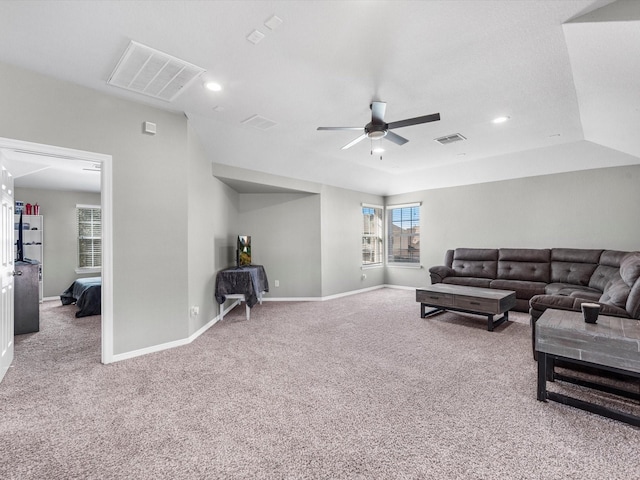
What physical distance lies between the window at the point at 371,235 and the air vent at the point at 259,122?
384 centimetres

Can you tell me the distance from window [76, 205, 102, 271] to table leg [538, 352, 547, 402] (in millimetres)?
7813

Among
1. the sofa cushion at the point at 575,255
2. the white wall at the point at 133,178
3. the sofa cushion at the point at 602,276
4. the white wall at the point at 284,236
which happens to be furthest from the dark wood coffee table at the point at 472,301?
the white wall at the point at 133,178

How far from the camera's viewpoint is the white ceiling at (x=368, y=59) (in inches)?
75.0

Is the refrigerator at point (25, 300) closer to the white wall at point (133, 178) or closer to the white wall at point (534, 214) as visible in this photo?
the white wall at point (133, 178)

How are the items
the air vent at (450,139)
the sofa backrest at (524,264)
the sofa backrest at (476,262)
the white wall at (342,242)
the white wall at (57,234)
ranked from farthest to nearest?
1. the white wall at (342,242)
2. the white wall at (57,234)
3. the sofa backrest at (476,262)
4. the sofa backrest at (524,264)
5. the air vent at (450,139)

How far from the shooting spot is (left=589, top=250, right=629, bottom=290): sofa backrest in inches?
164

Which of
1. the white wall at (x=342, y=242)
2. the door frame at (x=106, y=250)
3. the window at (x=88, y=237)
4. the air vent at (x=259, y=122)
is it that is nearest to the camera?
the door frame at (x=106, y=250)

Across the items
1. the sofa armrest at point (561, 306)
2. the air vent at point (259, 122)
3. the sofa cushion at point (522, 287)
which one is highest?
the air vent at point (259, 122)

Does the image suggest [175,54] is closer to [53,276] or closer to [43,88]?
[43,88]

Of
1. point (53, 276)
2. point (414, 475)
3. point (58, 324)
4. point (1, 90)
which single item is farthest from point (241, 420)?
point (53, 276)

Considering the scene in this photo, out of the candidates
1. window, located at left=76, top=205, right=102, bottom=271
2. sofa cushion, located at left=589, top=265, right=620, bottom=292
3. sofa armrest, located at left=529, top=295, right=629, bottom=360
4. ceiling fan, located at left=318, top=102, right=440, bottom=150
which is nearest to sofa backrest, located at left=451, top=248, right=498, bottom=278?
sofa cushion, located at left=589, top=265, right=620, bottom=292

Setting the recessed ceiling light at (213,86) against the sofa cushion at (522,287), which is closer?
the recessed ceiling light at (213,86)

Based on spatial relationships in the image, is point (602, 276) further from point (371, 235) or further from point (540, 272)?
point (371, 235)

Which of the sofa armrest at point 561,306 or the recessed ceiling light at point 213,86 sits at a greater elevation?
the recessed ceiling light at point 213,86
